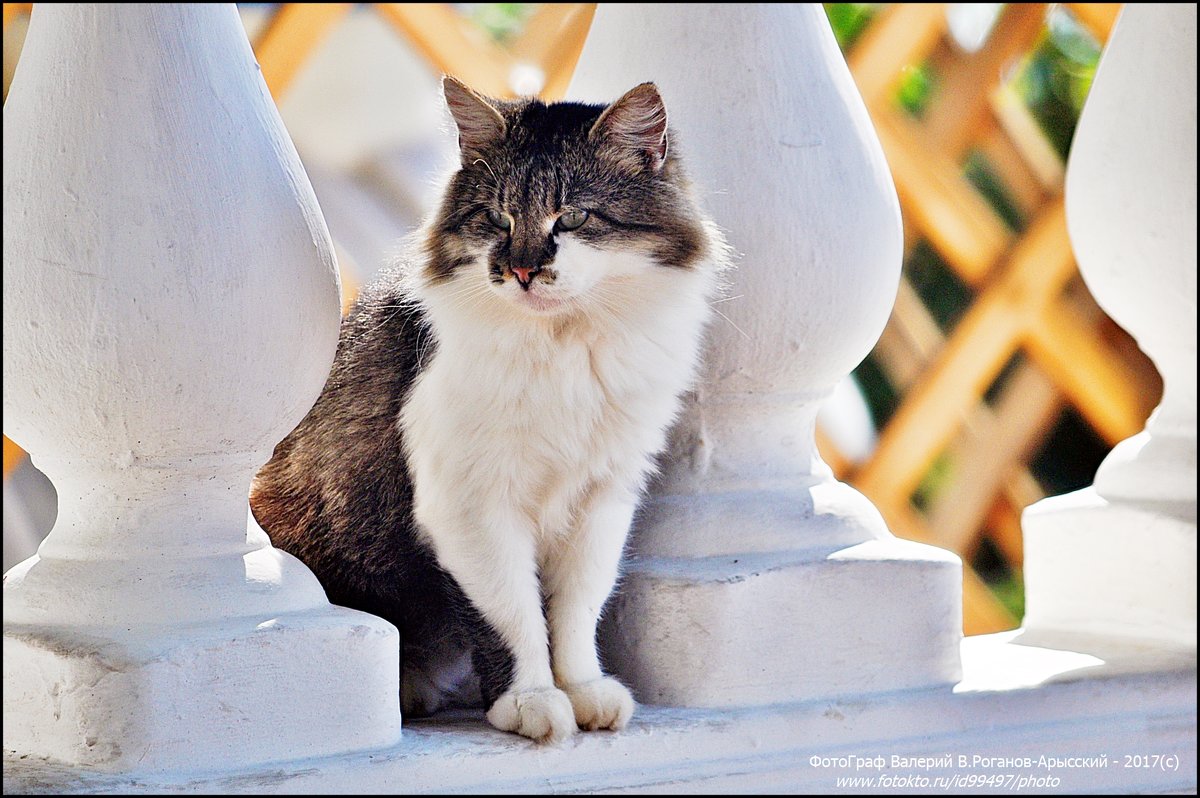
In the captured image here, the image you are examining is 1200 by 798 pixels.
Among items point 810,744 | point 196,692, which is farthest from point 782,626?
point 196,692

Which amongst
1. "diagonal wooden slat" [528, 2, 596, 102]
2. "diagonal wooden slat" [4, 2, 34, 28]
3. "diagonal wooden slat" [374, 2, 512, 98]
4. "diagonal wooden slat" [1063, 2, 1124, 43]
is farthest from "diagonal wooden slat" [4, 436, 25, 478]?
"diagonal wooden slat" [1063, 2, 1124, 43]

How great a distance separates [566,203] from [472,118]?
0.14 m

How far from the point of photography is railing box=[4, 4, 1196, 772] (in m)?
0.93

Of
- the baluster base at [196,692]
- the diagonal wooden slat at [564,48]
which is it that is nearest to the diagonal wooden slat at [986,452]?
the diagonal wooden slat at [564,48]

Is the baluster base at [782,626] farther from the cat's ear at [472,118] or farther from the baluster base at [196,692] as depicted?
the cat's ear at [472,118]

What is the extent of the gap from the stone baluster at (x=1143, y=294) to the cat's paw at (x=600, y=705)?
601 mm

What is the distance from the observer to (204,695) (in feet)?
3.11

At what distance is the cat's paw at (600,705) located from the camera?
1091 mm

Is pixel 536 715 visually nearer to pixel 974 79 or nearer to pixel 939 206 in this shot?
pixel 939 206

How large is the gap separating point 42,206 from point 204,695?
372mm

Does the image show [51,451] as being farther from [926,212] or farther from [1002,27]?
[1002,27]

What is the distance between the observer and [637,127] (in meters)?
1.15

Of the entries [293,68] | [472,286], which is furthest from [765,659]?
[293,68]

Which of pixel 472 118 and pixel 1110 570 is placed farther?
pixel 1110 570
